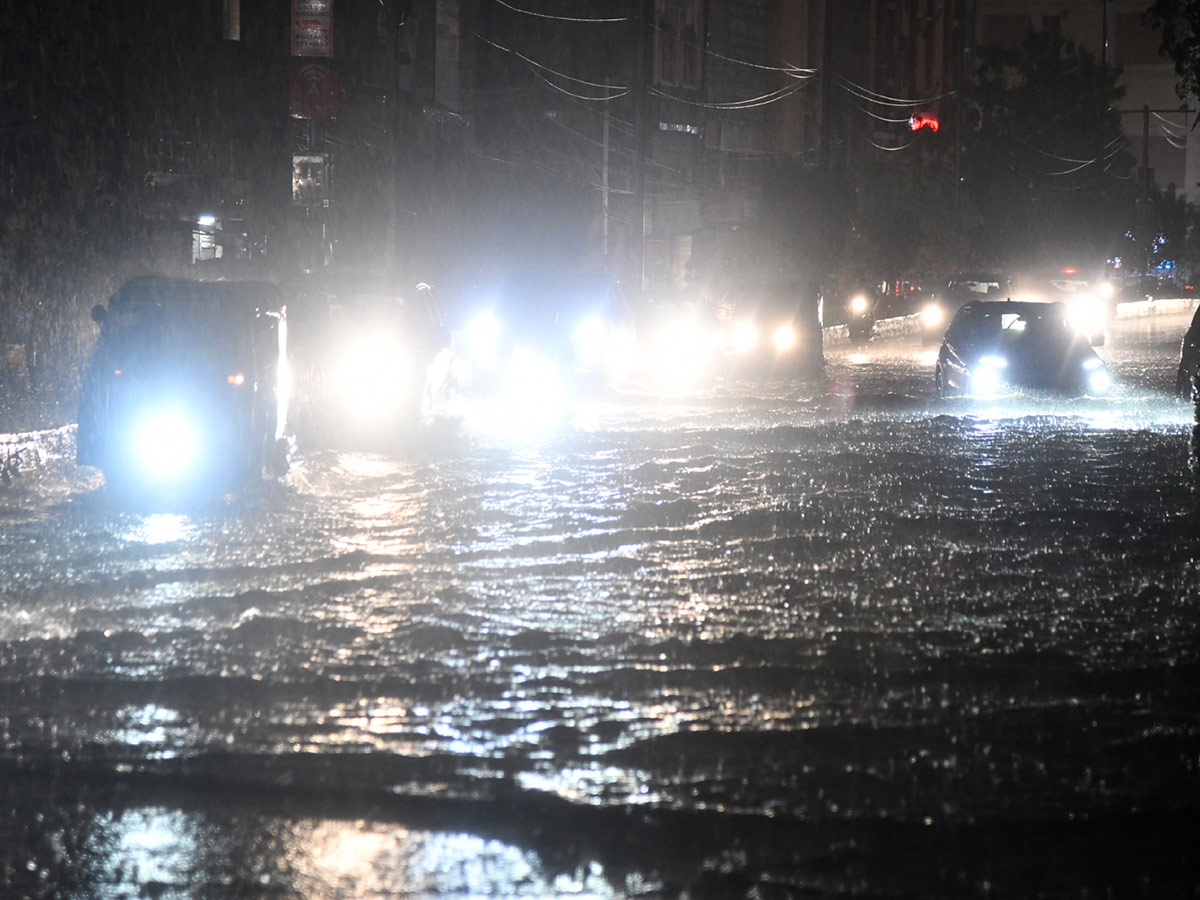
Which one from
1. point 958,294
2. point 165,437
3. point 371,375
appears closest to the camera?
point 165,437

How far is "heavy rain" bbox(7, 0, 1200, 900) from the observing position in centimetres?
504

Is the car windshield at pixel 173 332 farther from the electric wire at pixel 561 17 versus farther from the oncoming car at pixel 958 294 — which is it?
the electric wire at pixel 561 17

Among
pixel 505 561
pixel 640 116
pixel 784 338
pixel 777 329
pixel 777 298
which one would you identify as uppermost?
pixel 640 116

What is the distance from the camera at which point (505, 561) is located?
10250mm

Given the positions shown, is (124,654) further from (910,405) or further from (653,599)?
(910,405)

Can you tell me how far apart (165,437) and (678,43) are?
46568 mm

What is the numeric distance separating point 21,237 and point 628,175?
130 ft

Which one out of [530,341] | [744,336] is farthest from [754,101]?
[530,341]

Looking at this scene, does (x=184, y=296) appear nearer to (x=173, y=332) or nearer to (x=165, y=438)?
(x=173, y=332)

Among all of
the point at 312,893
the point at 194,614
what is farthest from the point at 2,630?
the point at 312,893

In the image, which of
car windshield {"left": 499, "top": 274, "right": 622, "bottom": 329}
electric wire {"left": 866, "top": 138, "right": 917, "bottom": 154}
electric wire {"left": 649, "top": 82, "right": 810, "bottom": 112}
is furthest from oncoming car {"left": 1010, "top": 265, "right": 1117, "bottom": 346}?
car windshield {"left": 499, "top": 274, "right": 622, "bottom": 329}

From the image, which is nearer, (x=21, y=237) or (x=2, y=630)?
(x=2, y=630)

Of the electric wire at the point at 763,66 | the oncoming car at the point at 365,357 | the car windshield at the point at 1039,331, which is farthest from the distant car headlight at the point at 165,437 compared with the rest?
the electric wire at the point at 763,66

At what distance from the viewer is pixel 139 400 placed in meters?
13.6
